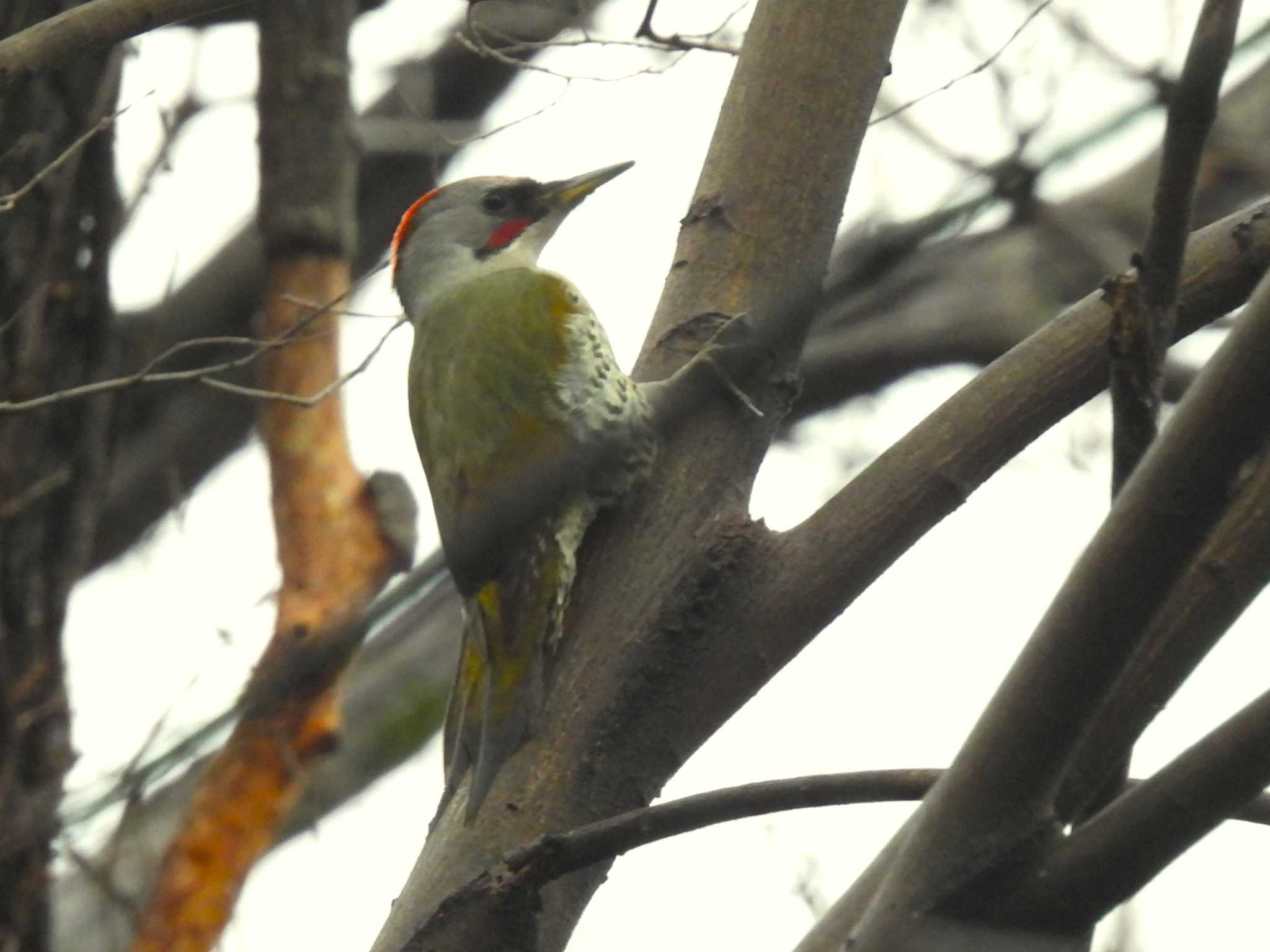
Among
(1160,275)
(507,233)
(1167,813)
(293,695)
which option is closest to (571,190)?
(507,233)

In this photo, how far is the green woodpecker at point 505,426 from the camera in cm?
289

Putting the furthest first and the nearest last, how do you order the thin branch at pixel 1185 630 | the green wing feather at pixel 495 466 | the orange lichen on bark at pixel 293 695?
the orange lichen on bark at pixel 293 695 < the green wing feather at pixel 495 466 < the thin branch at pixel 1185 630

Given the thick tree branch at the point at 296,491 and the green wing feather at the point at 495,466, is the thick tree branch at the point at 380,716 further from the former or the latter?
the green wing feather at the point at 495,466

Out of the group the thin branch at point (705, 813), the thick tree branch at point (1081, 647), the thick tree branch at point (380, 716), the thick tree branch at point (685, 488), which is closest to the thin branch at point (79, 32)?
the thick tree branch at point (685, 488)

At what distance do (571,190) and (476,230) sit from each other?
0.30 meters

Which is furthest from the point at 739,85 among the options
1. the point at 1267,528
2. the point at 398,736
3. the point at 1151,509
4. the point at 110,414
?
the point at 398,736

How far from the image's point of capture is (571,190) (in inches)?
194

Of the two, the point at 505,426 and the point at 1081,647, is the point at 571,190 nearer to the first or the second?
the point at 505,426

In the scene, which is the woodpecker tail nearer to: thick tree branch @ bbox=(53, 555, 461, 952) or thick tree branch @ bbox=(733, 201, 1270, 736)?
thick tree branch @ bbox=(733, 201, 1270, 736)

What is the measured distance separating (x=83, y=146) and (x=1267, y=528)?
3830 millimetres

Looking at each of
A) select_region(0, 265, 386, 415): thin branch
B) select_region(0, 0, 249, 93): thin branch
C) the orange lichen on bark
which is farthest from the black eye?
select_region(0, 0, 249, 93): thin branch

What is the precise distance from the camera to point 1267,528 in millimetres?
2176

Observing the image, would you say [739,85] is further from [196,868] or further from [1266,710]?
[196,868]

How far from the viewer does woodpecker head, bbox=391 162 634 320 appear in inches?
193
